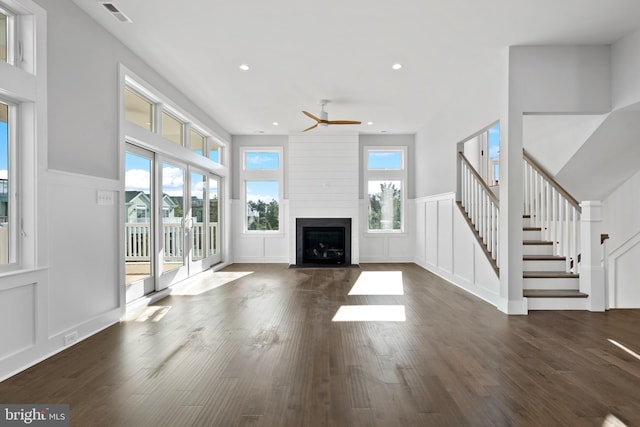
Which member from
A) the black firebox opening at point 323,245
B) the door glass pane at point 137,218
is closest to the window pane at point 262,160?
the black firebox opening at point 323,245

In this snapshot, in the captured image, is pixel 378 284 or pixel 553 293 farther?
pixel 378 284

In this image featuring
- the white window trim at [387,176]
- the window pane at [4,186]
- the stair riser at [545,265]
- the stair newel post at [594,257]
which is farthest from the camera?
the white window trim at [387,176]

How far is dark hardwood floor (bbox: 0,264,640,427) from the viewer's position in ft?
6.57

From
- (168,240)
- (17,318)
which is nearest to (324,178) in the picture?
(168,240)

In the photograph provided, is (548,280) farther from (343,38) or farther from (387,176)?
(387,176)

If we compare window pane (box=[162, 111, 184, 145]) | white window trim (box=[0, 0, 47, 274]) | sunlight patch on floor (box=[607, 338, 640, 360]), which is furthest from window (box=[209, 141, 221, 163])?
sunlight patch on floor (box=[607, 338, 640, 360])

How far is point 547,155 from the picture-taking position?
17.1ft

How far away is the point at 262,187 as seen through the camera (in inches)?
341

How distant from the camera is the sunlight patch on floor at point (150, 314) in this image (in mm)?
3876

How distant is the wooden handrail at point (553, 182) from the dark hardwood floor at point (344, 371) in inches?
53.2

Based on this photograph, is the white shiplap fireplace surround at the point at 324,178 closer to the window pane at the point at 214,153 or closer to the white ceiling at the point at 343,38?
the window pane at the point at 214,153

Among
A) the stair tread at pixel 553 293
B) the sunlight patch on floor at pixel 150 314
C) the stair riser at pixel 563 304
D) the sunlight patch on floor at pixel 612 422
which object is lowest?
the sunlight patch on floor at pixel 150 314

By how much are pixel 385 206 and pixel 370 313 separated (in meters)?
4.78

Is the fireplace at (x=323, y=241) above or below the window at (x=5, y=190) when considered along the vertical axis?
below
